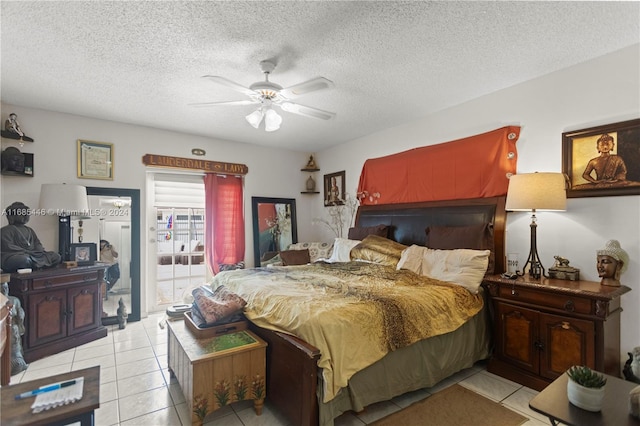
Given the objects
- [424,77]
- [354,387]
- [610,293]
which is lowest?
[354,387]

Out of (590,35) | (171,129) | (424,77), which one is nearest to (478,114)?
(424,77)

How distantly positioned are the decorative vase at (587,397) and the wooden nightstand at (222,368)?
67.3 inches

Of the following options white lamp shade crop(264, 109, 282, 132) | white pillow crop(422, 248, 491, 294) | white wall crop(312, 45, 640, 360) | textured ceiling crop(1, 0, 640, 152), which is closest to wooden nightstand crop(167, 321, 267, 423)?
white pillow crop(422, 248, 491, 294)

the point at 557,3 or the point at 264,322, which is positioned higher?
the point at 557,3

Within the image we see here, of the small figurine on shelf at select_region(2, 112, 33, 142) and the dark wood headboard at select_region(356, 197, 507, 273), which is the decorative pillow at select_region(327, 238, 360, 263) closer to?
the dark wood headboard at select_region(356, 197, 507, 273)

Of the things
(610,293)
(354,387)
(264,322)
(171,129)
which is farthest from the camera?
(171,129)

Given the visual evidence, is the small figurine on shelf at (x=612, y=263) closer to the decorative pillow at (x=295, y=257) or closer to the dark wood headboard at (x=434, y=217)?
the dark wood headboard at (x=434, y=217)

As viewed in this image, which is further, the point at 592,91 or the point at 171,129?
the point at 171,129

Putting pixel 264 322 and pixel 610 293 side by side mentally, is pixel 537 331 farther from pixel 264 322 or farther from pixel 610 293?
pixel 264 322

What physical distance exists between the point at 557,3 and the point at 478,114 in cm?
148

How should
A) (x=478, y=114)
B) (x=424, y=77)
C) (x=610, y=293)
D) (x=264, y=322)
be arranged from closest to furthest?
1. (x=610, y=293)
2. (x=264, y=322)
3. (x=424, y=77)
4. (x=478, y=114)

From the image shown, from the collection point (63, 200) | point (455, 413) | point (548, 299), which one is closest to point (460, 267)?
point (548, 299)

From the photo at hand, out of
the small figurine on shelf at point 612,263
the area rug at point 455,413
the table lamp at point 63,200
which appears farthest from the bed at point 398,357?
the table lamp at point 63,200

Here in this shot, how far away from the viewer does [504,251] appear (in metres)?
3.01
